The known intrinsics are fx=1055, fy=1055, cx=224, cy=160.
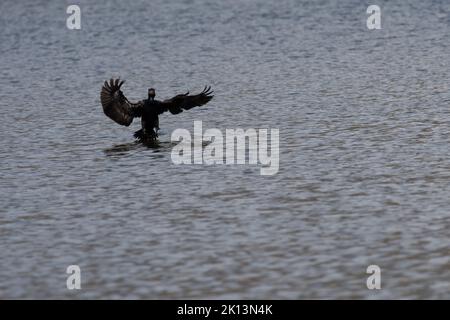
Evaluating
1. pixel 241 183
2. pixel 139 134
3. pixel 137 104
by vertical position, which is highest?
pixel 137 104

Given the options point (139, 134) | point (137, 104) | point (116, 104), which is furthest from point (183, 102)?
point (116, 104)

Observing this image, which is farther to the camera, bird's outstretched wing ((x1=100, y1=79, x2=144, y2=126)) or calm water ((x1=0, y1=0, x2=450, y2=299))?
bird's outstretched wing ((x1=100, y1=79, x2=144, y2=126))

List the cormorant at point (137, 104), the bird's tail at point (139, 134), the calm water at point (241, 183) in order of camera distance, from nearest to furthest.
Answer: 1. the calm water at point (241, 183)
2. the cormorant at point (137, 104)
3. the bird's tail at point (139, 134)

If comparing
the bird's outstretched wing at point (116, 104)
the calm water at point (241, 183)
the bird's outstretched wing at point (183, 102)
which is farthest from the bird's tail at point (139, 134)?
the bird's outstretched wing at point (183, 102)

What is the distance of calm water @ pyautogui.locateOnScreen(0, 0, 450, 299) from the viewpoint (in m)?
13.4

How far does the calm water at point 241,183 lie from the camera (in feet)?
44.0

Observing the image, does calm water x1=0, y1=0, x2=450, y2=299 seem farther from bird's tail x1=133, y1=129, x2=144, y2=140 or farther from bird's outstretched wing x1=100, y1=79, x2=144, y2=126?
bird's outstretched wing x1=100, y1=79, x2=144, y2=126

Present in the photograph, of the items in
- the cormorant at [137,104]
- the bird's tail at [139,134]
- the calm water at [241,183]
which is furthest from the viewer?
the bird's tail at [139,134]

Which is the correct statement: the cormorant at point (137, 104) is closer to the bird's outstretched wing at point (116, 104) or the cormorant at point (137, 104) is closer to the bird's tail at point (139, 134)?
the bird's outstretched wing at point (116, 104)

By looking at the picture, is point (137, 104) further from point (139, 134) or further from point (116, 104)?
Result: point (139, 134)

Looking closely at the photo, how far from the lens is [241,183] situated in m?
18.5

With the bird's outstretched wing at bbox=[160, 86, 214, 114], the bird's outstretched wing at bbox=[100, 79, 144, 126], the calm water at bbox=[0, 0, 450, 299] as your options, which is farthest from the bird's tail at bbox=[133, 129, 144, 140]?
the bird's outstretched wing at bbox=[160, 86, 214, 114]

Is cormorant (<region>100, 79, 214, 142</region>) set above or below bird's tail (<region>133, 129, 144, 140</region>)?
above
